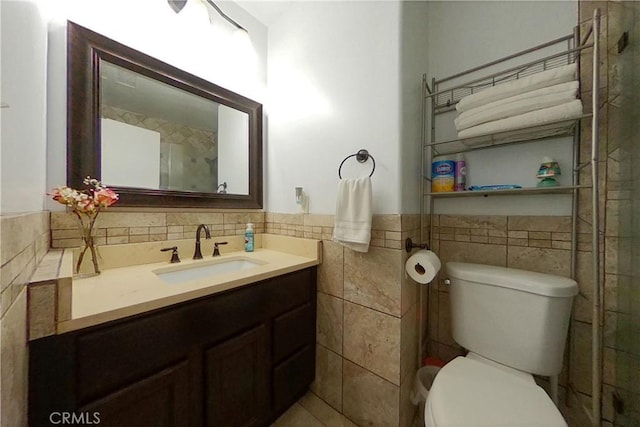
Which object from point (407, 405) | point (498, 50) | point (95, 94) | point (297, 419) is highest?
point (498, 50)

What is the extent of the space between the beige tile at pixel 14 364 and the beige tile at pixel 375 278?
1061 millimetres

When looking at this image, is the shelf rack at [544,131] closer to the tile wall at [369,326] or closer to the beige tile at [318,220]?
the tile wall at [369,326]

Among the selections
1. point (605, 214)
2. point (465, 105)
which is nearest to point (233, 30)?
point (465, 105)

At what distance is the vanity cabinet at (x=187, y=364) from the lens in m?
0.56

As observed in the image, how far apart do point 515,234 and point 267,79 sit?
1.82 metres

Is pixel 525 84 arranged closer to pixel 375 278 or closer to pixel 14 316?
pixel 375 278

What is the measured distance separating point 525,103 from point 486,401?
1136mm

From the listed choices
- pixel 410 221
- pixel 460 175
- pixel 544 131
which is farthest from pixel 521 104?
pixel 410 221

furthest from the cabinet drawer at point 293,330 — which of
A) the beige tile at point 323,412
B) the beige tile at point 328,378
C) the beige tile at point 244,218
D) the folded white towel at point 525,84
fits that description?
the folded white towel at point 525,84

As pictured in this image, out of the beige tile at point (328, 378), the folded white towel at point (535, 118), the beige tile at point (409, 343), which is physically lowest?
the beige tile at point (328, 378)

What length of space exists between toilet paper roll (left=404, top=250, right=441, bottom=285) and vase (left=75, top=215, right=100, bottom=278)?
1.33 m

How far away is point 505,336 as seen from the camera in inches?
37.9

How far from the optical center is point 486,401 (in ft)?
2.52

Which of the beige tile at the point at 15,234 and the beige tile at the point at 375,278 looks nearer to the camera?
the beige tile at the point at 15,234
